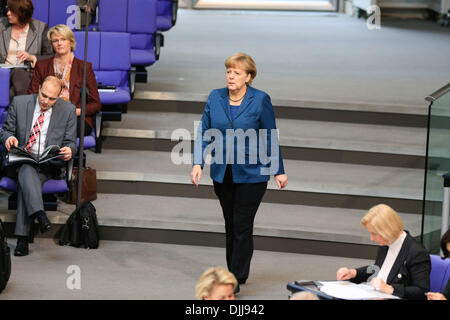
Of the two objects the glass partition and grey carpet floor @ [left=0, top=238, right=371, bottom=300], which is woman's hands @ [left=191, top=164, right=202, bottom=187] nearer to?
grey carpet floor @ [left=0, top=238, right=371, bottom=300]

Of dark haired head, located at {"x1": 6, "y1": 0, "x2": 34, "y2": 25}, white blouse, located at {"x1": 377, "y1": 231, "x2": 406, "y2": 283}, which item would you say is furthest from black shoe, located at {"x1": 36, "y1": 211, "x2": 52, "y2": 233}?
white blouse, located at {"x1": 377, "y1": 231, "x2": 406, "y2": 283}

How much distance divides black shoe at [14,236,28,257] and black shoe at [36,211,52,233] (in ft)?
0.43

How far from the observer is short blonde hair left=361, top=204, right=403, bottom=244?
3.90 meters

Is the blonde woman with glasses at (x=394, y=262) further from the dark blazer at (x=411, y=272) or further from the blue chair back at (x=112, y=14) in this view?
the blue chair back at (x=112, y=14)

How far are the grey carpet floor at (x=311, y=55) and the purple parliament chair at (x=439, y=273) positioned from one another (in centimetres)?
378

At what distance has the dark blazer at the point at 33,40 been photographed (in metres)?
6.96

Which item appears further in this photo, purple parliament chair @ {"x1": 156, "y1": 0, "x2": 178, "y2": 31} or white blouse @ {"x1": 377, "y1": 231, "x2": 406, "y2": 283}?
purple parliament chair @ {"x1": 156, "y1": 0, "x2": 178, "y2": 31}

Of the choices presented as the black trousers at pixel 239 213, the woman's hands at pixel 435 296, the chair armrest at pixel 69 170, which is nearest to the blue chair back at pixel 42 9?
the chair armrest at pixel 69 170

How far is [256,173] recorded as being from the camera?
5.01 m

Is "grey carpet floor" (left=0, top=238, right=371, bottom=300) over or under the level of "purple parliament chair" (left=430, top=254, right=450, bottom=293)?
under

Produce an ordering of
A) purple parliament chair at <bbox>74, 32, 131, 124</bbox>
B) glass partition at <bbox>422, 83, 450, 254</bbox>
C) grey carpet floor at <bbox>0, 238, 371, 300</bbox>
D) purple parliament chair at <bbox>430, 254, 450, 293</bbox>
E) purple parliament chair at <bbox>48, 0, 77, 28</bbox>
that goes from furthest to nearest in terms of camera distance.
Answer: purple parliament chair at <bbox>48, 0, 77, 28</bbox>
purple parliament chair at <bbox>74, 32, 131, 124</bbox>
glass partition at <bbox>422, 83, 450, 254</bbox>
grey carpet floor at <bbox>0, 238, 371, 300</bbox>
purple parliament chair at <bbox>430, 254, 450, 293</bbox>

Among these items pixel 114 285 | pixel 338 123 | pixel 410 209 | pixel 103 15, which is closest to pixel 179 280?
pixel 114 285

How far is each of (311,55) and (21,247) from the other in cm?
571

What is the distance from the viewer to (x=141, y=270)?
558 centimetres
